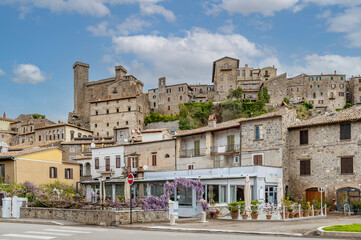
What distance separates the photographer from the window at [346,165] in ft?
104

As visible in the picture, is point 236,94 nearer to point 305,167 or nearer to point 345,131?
point 305,167

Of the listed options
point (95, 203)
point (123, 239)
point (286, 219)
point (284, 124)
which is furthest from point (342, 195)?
point (123, 239)

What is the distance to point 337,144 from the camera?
107 ft

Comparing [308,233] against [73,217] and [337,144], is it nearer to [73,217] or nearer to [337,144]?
[73,217]

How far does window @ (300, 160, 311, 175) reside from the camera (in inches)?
1342

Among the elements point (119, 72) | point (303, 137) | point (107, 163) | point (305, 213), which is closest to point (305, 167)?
point (303, 137)

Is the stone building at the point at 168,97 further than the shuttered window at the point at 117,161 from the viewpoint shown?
Yes

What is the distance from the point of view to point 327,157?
33094mm

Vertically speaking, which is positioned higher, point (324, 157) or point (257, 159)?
point (324, 157)

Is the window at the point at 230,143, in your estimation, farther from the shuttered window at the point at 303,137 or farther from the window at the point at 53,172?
the window at the point at 53,172

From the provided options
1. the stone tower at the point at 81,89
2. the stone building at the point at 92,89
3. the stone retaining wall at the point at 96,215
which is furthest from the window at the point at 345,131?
the stone tower at the point at 81,89

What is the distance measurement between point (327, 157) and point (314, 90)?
7452 centimetres

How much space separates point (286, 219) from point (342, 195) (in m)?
10.4

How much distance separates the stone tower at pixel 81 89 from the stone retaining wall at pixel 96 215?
86.8 m
